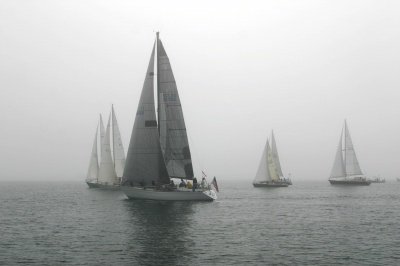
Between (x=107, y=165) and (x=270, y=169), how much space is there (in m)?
47.6

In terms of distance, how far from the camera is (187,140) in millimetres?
56406

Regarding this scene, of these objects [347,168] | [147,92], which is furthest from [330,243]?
[347,168]

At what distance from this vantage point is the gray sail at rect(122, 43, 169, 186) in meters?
51.8

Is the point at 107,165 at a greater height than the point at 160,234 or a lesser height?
greater

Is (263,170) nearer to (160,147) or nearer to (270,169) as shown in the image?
(270,169)

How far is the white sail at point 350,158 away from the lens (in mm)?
122062

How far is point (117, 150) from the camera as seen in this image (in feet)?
284

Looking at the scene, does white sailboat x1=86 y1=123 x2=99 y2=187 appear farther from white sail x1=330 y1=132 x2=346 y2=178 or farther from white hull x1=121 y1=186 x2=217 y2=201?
white sail x1=330 y1=132 x2=346 y2=178

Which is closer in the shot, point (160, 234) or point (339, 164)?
point (160, 234)

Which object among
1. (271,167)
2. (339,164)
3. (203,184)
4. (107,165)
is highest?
(339,164)

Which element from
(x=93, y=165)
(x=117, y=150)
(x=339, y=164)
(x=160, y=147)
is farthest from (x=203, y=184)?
(x=339, y=164)

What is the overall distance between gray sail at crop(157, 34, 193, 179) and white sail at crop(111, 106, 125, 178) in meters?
32.6

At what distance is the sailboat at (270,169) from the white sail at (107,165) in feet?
140

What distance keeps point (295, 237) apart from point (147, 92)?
93.8ft
